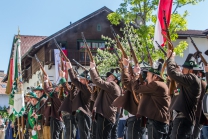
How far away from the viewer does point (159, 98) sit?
23.9 feet

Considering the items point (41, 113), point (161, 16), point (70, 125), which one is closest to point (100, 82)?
point (70, 125)

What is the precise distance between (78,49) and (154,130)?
23593mm

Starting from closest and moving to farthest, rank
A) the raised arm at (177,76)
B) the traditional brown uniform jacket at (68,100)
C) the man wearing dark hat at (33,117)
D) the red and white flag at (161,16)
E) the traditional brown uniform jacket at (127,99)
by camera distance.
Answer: the raised arm at (177,76) < the traditional brown uniform jacket at (127,99) < the red and white flag at (161,16) < the traditional brown uniform jacket at (68,100) < the man wearing dark hat at (33,117)

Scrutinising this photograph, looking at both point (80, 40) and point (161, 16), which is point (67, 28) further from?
point (161, 16)

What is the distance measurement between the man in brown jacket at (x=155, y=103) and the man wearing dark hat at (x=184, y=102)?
0.29 m

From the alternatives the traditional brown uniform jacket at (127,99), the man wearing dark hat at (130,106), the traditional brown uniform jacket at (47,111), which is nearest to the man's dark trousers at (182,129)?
the man wearing dark hat at (130,106)

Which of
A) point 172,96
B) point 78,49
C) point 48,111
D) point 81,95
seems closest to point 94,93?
point 81,95

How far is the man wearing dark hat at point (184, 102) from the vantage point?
6711 millimetres

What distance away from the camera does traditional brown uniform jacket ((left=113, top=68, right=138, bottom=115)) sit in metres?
7.86

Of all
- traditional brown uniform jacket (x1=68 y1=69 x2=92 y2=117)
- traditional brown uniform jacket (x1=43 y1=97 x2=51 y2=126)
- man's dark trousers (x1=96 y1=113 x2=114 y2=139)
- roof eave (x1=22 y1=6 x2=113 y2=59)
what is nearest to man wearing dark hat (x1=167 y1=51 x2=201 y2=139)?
man's dark trousers (x1=96 y1=113 x2=114 y2=139)

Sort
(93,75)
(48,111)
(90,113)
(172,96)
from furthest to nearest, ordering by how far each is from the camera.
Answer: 1. (48,111)
2. (90,113)
3. (93,75)
4. (172,96)

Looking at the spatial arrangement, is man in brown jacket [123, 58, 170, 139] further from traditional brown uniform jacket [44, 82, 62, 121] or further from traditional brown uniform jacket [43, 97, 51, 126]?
traditional brown uniform jacket [43, 97, 51, 126]

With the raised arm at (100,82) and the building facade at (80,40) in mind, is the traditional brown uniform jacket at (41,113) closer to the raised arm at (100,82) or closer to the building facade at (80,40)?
the raised arm at (100,82)

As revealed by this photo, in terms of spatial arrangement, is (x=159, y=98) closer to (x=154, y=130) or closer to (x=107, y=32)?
(x=154, y=130)
